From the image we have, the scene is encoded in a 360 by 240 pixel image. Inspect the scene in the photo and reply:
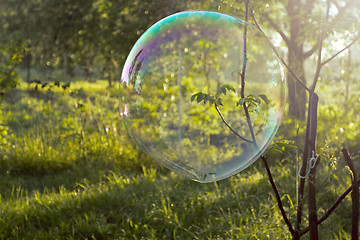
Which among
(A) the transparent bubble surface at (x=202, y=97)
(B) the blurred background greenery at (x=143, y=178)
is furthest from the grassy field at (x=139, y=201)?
(A) the transparent bubble surface at (x=202, y=97)

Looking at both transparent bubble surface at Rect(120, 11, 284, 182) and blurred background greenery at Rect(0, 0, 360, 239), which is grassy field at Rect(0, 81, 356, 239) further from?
transparent bubble surface at Rect(120, 11, 284, 182)

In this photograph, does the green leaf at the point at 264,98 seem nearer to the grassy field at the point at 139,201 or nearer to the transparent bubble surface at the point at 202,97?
the transparent bubble surface at the point at 202,97

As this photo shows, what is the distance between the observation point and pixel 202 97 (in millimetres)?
1618

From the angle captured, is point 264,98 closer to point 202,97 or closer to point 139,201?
point 202,97

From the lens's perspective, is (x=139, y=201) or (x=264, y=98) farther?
(x=139, y=201)

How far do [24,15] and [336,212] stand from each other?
1139 cm

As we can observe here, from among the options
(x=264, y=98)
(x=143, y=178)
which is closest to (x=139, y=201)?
(x=143, y=178)

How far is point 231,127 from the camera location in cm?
191

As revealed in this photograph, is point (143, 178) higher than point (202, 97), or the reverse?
point (202, 97)

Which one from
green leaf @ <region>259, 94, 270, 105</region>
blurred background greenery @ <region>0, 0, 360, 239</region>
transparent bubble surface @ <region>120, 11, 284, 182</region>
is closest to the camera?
green leaf @ <region>259, 94, 270, 105</region>

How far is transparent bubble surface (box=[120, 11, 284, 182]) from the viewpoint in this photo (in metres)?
1.87

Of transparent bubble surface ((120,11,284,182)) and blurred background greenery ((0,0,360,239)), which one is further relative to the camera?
blurred background greenery ((0,0,360,239))

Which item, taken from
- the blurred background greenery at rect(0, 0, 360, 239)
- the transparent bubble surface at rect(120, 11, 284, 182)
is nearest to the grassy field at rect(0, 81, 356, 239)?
Result: the blurred background greenery at rect(0, 0, 360, 239)

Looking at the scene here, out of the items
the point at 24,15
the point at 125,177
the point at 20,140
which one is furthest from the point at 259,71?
the point at 24,15
